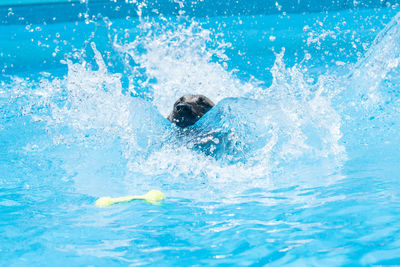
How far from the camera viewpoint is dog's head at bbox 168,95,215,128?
421 centimetres

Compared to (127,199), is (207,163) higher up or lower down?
higher up

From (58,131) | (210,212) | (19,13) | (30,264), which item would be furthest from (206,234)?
(19,13)

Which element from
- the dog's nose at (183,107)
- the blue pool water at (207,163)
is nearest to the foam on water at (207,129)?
the blue pool water at (207,163)

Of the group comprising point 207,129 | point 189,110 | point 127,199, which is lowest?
point 127,199

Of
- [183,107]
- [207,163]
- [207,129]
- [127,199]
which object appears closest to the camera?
[127,199]

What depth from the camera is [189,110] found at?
421cm

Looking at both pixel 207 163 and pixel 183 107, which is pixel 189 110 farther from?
pixel 207 163

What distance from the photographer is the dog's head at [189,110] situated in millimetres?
4215

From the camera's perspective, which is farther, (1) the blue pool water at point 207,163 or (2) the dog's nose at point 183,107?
(2) the dog's nose at point 183,107

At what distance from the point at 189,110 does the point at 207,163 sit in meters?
0.61

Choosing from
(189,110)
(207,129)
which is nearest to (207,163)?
(207,129)

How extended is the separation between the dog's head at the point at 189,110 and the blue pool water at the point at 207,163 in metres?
0.12

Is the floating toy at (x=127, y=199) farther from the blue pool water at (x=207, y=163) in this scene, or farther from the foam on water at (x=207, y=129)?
the foam on water at (x=207, y=129)

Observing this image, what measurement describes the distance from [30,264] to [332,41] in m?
7.46
